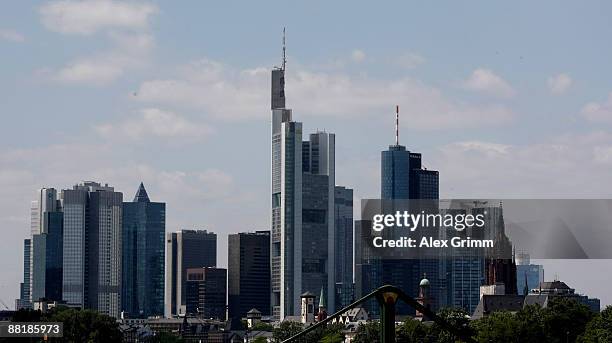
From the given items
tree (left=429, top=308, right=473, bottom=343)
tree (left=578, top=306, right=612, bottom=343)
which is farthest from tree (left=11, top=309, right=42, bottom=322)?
tree (left=578, top=306, right=612, bottom=343)

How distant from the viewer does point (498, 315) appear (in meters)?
172

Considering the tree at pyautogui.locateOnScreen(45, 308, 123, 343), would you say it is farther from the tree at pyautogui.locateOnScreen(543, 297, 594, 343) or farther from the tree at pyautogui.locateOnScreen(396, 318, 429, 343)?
the tree at pyautogui.locateOnScreen(543, 297, 594, 343)

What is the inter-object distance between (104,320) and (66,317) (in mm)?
6945

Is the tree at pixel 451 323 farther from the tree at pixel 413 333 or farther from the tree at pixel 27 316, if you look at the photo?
the tree at pixel 27 316

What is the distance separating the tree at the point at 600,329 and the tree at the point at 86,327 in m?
53.9

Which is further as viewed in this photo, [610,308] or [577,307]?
[577,307]

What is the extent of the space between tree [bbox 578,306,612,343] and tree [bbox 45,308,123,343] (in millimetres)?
53902

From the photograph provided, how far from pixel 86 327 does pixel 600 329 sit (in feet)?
205

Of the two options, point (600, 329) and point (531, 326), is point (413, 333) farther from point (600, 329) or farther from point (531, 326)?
point (600, 329)

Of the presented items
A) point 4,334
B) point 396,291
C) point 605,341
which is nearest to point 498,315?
point 605,341

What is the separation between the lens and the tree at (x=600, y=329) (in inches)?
5221

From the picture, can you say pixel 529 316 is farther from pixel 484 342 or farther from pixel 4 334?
pixel 4 334

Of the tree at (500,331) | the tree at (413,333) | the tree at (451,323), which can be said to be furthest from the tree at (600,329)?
the tree at (413,333)

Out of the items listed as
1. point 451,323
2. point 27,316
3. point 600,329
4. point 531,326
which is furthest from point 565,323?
point 27,316
